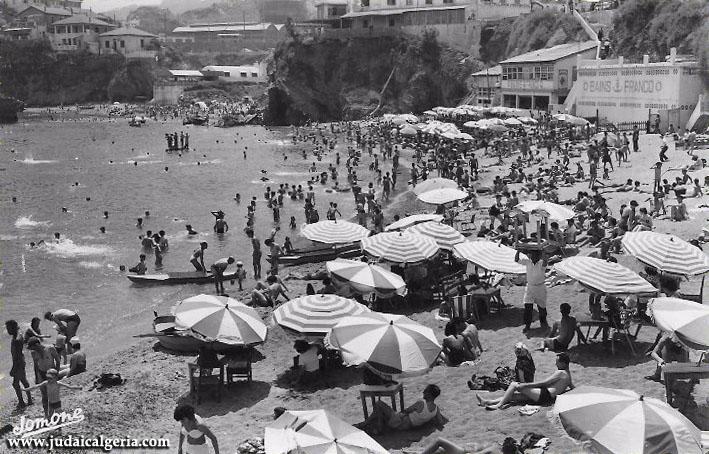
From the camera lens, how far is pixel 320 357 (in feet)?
42.9

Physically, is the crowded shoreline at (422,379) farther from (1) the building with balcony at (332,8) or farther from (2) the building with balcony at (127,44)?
(2) the building with balcony at (127,44)

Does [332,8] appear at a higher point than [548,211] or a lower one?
higher

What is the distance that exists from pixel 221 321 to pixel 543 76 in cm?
5017

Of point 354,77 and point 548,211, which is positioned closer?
point 548,211

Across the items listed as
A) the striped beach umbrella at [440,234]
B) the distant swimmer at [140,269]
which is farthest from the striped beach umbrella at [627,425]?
the distant swimmer at [140,269]

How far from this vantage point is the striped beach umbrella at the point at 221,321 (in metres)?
12.1

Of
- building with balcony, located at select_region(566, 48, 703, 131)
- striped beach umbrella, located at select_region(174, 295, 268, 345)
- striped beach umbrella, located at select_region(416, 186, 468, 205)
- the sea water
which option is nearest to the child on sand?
striped beach umbrella, located at select_region(174, 295, 268, 345)

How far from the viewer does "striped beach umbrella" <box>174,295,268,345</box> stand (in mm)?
12078

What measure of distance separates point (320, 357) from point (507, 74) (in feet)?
178

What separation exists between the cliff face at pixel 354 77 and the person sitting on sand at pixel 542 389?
74302 mm

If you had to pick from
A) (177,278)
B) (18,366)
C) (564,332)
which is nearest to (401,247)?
(564,332)

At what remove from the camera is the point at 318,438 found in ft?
25.1

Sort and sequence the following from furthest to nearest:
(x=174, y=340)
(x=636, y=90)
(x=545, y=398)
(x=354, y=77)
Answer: (x=354, y=77)
(x=636, y=90)
(x=174, y=340)
(x=545, y=398)

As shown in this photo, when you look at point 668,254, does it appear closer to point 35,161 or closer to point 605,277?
point 605,277
